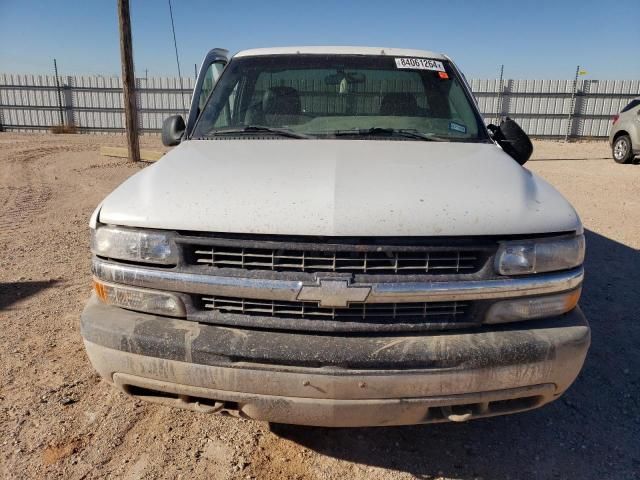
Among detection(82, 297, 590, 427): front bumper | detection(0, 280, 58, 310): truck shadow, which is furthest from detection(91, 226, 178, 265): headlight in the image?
detection(0, 280, 58, 310): truck shadow

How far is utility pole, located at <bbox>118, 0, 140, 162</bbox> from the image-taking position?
10977mm

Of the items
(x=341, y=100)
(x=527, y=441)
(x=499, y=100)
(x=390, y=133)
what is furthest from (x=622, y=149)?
(x=527, y=441)

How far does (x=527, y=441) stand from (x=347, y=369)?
1324 millimetres

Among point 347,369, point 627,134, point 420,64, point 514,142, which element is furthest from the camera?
point 627,134

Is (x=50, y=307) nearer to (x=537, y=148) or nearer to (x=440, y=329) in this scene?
(x=440, y=329)

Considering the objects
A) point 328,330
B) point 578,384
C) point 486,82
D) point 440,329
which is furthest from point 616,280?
point 486,82

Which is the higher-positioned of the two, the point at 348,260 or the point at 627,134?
the point at 348,260

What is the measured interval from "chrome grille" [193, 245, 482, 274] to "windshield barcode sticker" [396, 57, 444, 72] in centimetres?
197

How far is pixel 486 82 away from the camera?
68.1 ft

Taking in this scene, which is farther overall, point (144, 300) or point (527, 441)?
point (527, 441)

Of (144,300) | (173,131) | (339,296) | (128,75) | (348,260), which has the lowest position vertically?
(144,300)

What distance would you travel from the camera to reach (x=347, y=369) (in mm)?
1932

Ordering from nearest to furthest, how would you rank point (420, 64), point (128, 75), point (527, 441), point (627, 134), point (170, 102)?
point (527, 441) → point (420, 64) → point (128, 75) → point (627, 134) → point (170, 102)

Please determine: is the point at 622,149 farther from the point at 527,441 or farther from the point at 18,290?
the point at 18,290
